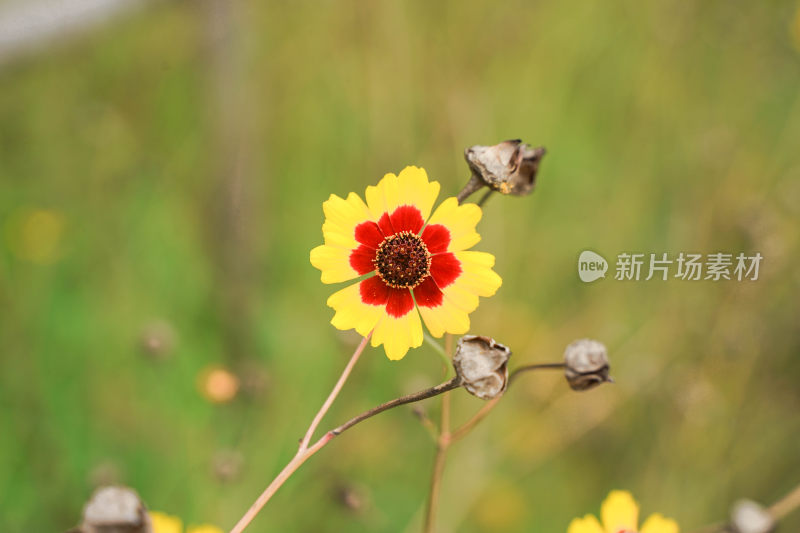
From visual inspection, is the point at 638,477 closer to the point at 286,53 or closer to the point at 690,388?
the point at 690,388

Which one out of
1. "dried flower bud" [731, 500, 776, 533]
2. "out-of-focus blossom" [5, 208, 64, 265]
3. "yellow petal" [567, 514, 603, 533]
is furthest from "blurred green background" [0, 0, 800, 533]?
"yellow petal" [567, 514, 603, 533]

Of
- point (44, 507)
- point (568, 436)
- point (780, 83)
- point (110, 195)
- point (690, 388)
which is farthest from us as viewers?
point (780, 83)

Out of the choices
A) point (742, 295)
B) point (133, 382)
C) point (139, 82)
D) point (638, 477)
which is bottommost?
point (638, 477)

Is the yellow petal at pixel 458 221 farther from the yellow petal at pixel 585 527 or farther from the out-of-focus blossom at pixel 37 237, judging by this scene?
the out-of-focus blossom at pixel 37 237

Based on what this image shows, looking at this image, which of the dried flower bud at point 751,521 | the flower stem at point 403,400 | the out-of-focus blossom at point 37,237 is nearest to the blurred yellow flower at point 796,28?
the dried flower bud at point 751,521

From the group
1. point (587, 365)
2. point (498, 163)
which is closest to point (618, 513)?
point (587, 365)

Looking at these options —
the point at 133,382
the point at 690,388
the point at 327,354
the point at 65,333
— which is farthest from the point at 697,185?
the point at 65,333

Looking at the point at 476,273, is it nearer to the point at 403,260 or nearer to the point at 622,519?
the point at 403,260

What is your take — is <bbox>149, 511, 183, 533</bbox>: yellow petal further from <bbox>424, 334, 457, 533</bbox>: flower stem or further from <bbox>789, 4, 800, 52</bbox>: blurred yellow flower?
<bbox>789, 4, 800, 52</bbox>: blurred yellow flower
